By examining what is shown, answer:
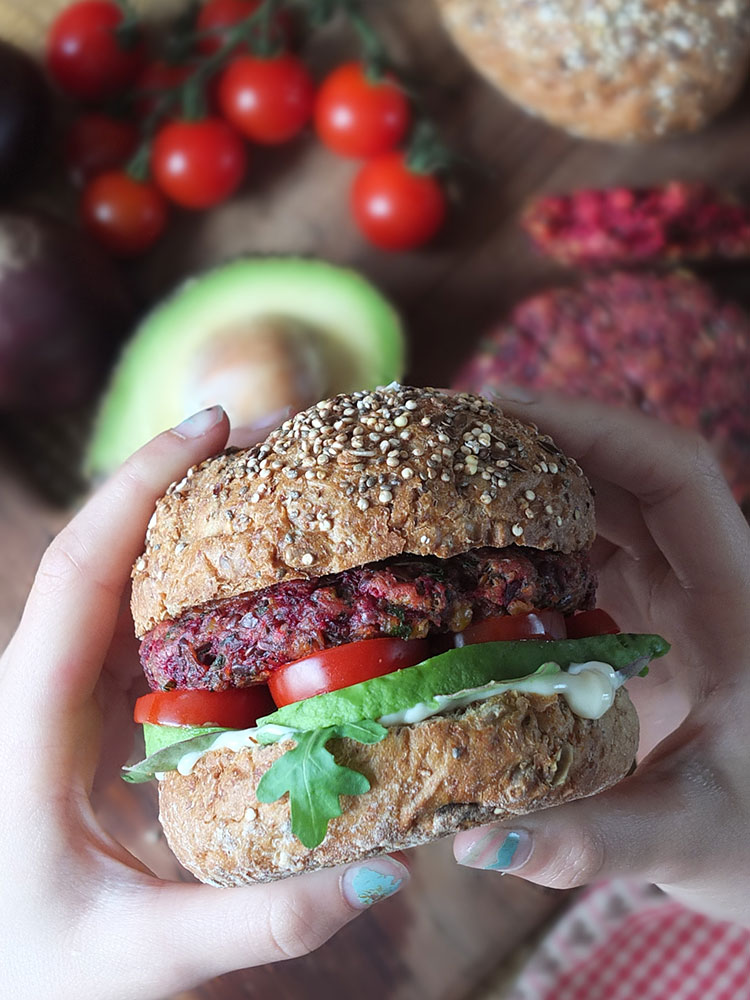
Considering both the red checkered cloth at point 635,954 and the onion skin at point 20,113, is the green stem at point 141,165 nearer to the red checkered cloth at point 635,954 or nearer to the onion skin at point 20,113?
the onion skin at point 20,113

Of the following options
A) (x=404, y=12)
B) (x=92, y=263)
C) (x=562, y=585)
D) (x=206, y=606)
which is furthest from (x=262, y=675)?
(x=404, y=12)

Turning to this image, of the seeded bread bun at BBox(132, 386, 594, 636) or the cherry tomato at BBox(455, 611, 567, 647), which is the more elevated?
the seeded bread bun at BBox(132, 386, 594, 636)

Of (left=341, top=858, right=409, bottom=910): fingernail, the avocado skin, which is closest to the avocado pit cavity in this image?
the avocado skin

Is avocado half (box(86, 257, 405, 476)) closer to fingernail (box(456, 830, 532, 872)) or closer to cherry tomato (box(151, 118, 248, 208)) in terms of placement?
cherry tomato (box(151, 118, 248, 208))

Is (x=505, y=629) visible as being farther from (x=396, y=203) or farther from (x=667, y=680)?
(x=396, y=203)

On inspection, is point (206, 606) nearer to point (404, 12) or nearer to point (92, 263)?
point (92, 263)

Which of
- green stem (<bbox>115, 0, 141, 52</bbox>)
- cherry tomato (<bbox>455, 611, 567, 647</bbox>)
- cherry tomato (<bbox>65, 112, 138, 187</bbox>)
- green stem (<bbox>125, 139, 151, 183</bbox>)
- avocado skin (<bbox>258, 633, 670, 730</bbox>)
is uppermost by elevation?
green stem (<bbox>115, 0, 141, 52</bbox>)
